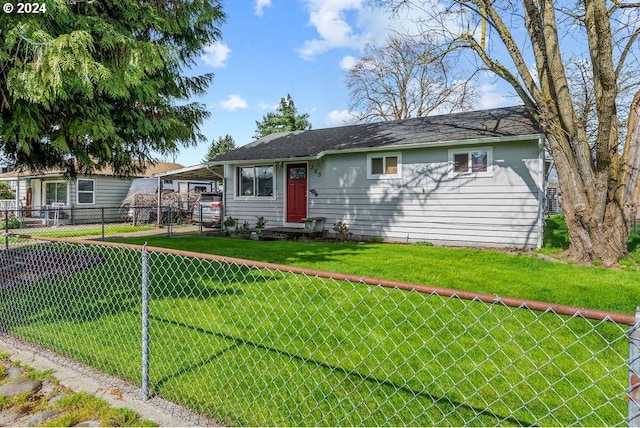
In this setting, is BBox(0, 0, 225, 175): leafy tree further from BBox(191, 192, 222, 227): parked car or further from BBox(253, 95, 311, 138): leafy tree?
BBox(253, 95, 311, 138): leafy tree

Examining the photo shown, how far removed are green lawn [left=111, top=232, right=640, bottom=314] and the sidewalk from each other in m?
3.92

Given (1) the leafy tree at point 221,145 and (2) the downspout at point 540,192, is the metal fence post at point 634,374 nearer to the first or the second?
(2) the downspout at point 540,192

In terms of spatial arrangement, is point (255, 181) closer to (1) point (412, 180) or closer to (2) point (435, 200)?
(1) point (412, 180)

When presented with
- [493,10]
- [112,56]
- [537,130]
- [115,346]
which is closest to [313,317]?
[115,346]

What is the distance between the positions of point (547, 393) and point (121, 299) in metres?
4.51

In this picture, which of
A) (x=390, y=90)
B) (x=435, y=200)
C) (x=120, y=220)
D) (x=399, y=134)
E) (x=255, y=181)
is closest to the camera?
(x=435, y=200)

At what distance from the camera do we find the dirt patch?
5.67 metres

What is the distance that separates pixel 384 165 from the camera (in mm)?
11094

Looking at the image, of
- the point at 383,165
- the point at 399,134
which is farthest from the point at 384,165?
the point at 399,134

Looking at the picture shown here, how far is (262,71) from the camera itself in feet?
49.9

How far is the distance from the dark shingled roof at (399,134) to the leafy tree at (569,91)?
97 cm

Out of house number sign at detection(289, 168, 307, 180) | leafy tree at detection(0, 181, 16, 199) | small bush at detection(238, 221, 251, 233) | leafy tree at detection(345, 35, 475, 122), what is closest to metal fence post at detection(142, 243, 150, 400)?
small bush at detection(238, 221, 251, 233)

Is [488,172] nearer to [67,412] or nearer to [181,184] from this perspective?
[67,412]

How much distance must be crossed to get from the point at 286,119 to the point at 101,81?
109 ft
